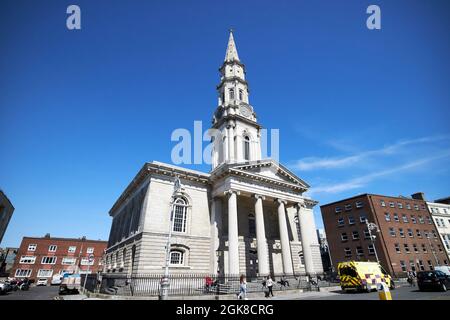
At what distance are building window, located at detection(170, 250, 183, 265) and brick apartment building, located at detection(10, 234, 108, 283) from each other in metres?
40.5

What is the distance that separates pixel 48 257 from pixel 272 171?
59.9 meters

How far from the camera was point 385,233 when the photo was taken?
3953cm

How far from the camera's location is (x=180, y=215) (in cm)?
2483

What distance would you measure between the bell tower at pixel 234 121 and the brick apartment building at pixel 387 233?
23.6 meters

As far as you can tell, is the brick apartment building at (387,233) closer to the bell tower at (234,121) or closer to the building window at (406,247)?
the building window at (406,247)

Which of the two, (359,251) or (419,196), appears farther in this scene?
(419,196)

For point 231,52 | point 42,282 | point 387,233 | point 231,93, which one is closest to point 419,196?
point 387,233

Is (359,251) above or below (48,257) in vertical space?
below

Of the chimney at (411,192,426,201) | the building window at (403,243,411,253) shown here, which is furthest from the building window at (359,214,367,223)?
the chimney at (411,192,426,201)

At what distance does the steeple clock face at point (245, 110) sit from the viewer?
122ft

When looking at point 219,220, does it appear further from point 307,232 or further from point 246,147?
point 246,147

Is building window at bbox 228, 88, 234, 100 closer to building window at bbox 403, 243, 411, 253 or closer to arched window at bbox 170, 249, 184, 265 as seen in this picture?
arched window at bbox 170, 249, 184, 265

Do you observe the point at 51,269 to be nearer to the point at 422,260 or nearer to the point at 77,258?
the point at 77,258
